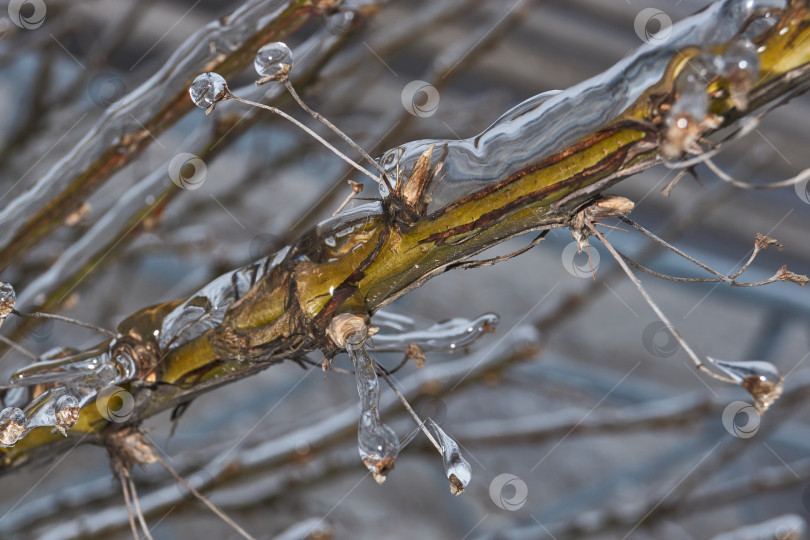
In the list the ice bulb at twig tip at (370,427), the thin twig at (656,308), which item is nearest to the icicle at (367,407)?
the ice bulb at twig tip at (370,427)

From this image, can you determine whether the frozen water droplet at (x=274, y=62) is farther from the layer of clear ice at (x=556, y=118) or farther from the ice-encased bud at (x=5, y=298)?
the ice-encased bud at (x=5, y=298)

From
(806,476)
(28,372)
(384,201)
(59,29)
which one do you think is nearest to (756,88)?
(384,201)

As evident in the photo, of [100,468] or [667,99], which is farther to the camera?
[100,468]

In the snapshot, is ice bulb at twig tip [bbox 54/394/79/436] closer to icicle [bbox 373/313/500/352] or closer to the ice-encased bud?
the ice-encased bud

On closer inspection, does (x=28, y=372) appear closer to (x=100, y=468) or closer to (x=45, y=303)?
(x=45, y=303)

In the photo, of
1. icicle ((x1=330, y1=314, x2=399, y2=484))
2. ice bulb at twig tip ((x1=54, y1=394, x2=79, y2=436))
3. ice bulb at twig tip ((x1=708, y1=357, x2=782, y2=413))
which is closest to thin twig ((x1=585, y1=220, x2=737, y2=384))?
ice bulb at twig tip ((x1=708, y1=357, x2=782, y2=413))

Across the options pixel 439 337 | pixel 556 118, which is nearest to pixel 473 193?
pixel 556 118
